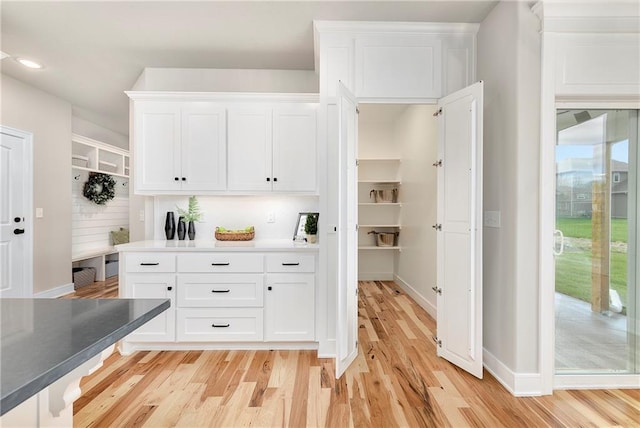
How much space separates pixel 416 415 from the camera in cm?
195

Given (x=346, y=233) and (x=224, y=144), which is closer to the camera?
(x=346, y=233)

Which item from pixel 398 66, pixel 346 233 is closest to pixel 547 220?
pixel 346 233

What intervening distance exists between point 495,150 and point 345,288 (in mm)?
1561

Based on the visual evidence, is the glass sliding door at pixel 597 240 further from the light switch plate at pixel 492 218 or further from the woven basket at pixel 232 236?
the woven basket at pixel 232 236

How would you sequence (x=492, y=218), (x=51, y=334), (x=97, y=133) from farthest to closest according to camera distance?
(x=97, y=133), (x=492, y=218), (x=51, y=334)

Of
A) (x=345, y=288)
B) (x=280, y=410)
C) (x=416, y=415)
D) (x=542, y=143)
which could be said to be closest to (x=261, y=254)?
(x=345, y=288)

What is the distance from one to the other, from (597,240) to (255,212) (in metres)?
2.97

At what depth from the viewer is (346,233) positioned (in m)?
2.49

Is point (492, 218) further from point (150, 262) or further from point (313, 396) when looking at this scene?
point (150, 262)

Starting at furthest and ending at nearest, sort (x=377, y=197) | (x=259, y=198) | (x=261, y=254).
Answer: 1. (x=377, y=197)
2. (x=259, y=198)
3. (x=261, y=254)

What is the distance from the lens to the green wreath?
5.23 metres

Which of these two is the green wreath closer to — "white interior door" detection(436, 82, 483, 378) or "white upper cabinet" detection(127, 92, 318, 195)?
"white upper cabinet" detection(127, 92, 318, 195)

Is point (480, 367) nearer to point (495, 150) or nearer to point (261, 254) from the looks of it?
point (495, 150)

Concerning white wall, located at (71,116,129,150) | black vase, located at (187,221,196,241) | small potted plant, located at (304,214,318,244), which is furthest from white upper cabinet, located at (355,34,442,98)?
white wall, located at (71,116,129,150)
